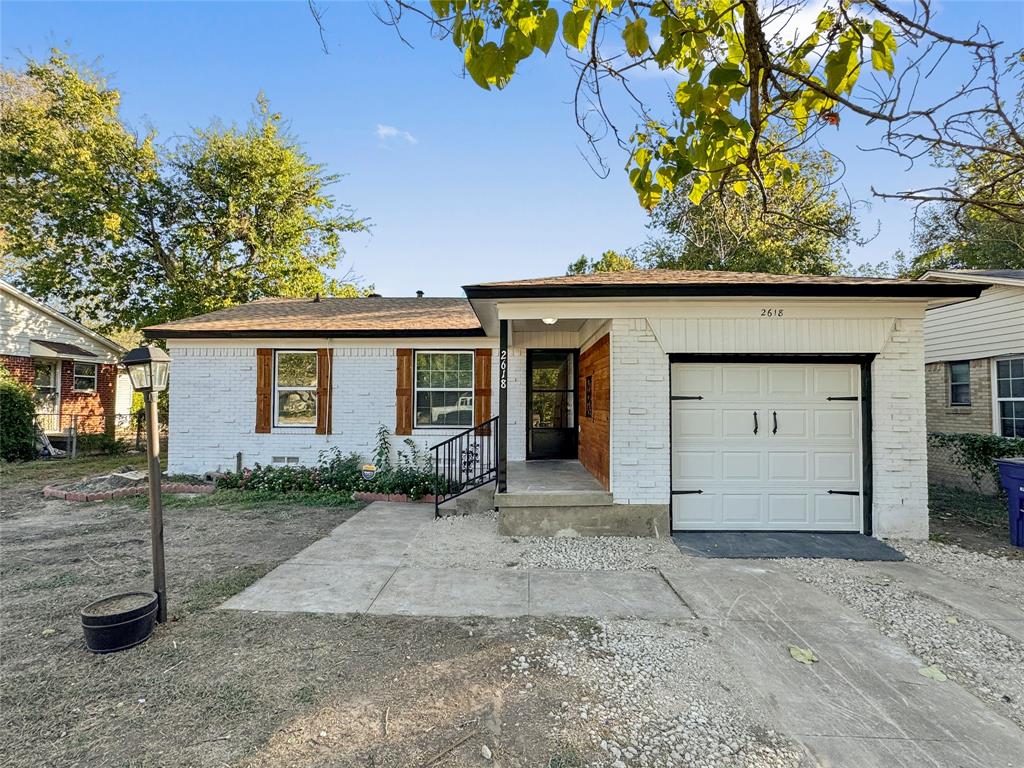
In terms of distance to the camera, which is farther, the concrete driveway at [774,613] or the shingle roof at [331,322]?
the shingle roof at [331,322]

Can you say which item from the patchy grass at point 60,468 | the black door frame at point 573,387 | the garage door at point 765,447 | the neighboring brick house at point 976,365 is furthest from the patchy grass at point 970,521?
the patchy grass at point 60,468

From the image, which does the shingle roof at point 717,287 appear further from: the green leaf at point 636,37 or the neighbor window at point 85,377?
the neighbor window at point 85,377

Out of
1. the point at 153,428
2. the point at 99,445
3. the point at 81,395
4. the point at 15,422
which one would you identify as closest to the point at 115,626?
the point at 153,428

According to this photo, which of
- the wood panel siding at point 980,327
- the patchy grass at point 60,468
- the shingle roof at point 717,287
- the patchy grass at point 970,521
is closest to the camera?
the shingle roof at point 717,287

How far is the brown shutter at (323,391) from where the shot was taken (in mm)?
9016

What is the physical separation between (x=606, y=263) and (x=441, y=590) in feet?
78.7

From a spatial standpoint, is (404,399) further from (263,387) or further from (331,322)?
(263,387)

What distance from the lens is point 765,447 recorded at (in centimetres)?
595

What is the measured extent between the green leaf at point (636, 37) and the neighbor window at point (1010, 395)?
9.65 m

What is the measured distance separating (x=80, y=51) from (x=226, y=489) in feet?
52.4

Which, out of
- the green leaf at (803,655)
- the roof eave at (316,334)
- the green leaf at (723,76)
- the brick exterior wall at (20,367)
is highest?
the green leaf at (723,76)

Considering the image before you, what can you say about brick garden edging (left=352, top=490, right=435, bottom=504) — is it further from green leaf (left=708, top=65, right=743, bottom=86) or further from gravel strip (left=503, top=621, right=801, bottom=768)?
green leaf (left=708, top=65, right=743, bottom=86)

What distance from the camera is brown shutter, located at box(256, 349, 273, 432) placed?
909 cm

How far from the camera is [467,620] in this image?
3611 mm
